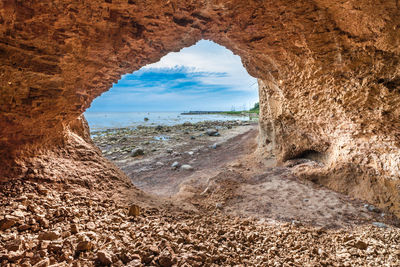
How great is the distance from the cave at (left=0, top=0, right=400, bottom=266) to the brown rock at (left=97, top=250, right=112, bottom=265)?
152cm

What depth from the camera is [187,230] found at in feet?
7.70

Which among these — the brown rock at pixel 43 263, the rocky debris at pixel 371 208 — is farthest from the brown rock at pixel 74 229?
the rocky debris at pixel 371 208

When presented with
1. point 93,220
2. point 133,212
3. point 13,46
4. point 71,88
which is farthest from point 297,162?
point 13,46

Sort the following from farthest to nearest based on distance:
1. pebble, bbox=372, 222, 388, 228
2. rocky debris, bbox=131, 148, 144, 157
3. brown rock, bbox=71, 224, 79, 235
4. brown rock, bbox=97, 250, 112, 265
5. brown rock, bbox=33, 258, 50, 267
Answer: rocky debris, bbox=131, 148, 144, 157 < pebble, bbox=372, 222, 388, 228 < brown rock, bbox=71, 224, 79, 235 < brown rock, bbox=97, 250, 112, 265 < brown rock, bbox=33, 258, 50, 267

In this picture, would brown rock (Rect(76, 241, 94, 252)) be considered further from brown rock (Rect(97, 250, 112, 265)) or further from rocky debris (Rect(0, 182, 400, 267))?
Result: brown rock (Rect(97, 250, 112, 265))

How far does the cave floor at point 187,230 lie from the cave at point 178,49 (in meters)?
0.50

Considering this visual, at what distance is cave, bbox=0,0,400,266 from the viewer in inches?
88.2

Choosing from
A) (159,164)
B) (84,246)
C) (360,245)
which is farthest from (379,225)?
(159,164)

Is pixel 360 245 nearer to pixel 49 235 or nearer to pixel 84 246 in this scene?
pixel 84 246

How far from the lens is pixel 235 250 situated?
2148 mm

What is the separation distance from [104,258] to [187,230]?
1.13 metres

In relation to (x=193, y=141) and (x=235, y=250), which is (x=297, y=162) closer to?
(x=235, y=250)

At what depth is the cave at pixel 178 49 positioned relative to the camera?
2.24 meters

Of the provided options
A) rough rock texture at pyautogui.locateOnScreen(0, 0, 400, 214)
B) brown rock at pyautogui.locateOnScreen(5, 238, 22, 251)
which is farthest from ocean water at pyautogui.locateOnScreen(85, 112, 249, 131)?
brown rock at pyautogui.locateOnScreen(5, 238, 22, 251)
